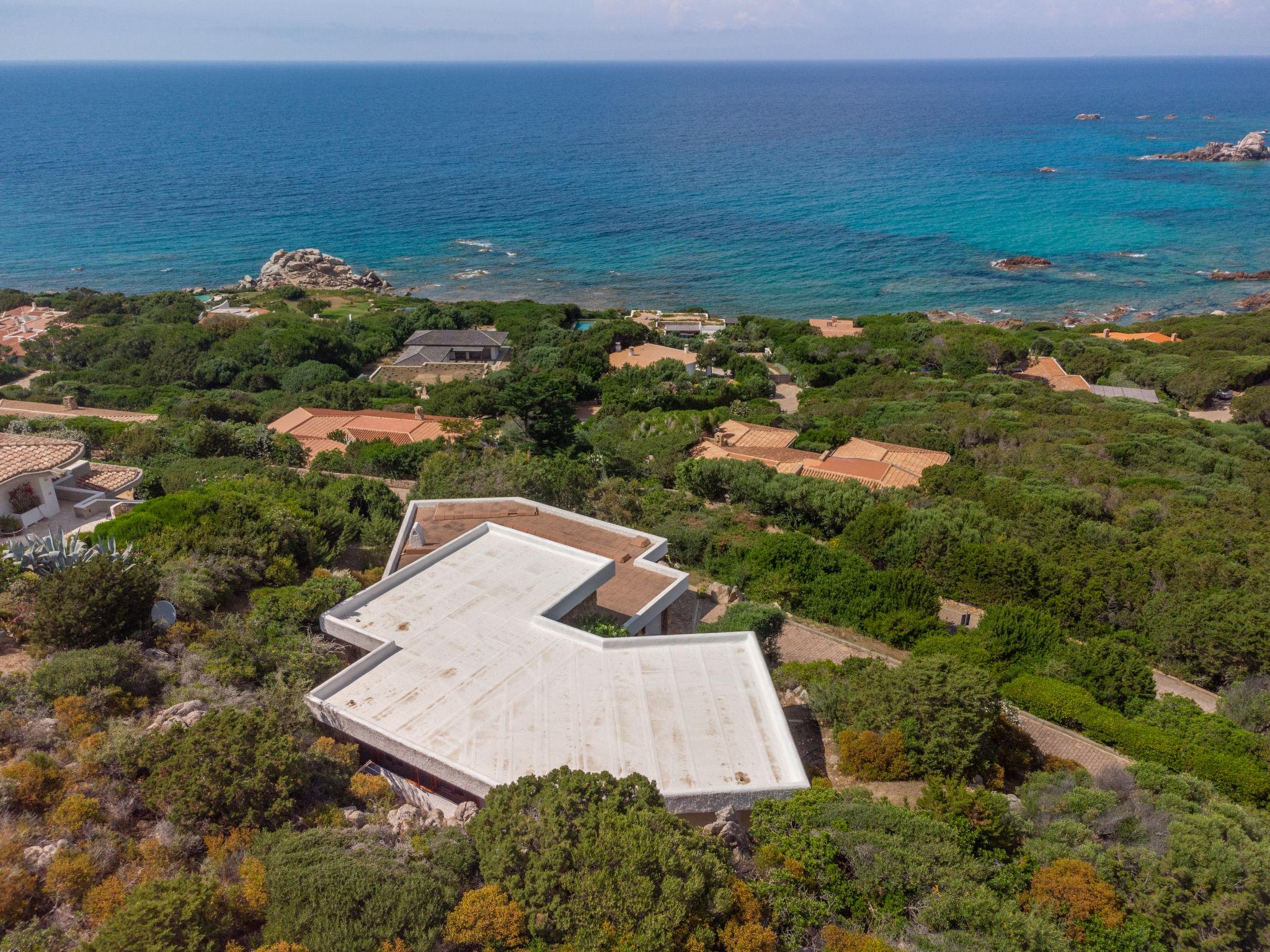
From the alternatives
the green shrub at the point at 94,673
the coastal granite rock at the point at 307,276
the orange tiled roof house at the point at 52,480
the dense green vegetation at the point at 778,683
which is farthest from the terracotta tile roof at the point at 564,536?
the coastal granite rock at the point at 307,276

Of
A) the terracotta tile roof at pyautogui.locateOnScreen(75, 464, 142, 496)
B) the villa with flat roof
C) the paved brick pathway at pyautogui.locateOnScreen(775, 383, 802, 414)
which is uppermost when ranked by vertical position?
the terracotta tile roof at pyautogui.locateOnScreen(75, 464, 142, 496)

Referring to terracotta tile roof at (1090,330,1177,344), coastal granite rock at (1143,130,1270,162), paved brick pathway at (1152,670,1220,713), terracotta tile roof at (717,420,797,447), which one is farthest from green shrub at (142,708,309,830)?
coastal granite rock at (1143,130,1270,162)

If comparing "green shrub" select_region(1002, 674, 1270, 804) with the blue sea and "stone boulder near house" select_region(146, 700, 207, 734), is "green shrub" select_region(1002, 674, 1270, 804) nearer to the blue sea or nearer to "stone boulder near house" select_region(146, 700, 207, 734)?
"stone boulder near house" select_region(146, 700, 207, 734)

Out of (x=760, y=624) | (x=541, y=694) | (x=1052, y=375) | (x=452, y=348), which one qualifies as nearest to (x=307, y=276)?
(x=452, y=348)

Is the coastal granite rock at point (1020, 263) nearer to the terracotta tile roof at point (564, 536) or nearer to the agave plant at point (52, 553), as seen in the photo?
the terracotta tile roof at point (564, 536)

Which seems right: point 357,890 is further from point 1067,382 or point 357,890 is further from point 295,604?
point 1067,382
